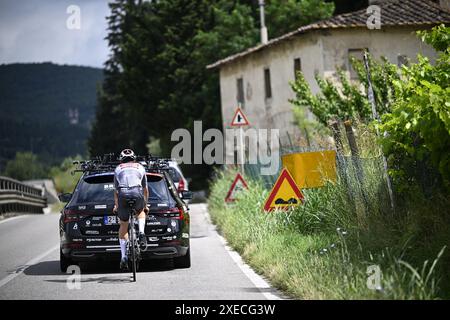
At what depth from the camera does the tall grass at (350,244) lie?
30.0 ft

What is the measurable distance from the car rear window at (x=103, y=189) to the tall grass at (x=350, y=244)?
69.9 inches

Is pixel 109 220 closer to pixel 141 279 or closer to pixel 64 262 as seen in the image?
pixel 64 262

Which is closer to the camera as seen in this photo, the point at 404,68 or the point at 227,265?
the point at 404,68

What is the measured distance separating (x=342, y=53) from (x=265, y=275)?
1102 inches

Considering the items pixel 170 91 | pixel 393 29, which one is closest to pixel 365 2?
pixel 170 91

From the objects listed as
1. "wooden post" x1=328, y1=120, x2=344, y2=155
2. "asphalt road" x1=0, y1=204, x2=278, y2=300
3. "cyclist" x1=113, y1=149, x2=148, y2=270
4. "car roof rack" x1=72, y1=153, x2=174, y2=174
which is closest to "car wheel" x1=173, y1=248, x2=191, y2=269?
"asphalt road" x1=0, y1=204, x2=278, y2=300

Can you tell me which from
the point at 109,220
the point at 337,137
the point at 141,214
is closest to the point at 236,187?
the point at 337,137

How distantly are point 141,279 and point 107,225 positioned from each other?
1282 mm

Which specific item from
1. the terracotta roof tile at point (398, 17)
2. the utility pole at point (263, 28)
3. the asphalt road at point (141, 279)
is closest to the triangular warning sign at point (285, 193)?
the asphalt road at point (141, 279)

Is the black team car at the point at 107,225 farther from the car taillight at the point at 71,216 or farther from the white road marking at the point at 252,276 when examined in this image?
the white road marking at the point at 252,276

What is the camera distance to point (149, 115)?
6088cm

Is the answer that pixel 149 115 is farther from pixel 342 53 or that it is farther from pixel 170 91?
pixel 342 53

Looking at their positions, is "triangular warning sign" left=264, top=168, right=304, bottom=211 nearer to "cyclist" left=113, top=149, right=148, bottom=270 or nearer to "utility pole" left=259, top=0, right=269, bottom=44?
"cyclist" left=113, top=149, right=148, bottom=270

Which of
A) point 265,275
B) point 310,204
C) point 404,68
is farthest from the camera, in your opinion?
point 310,204
